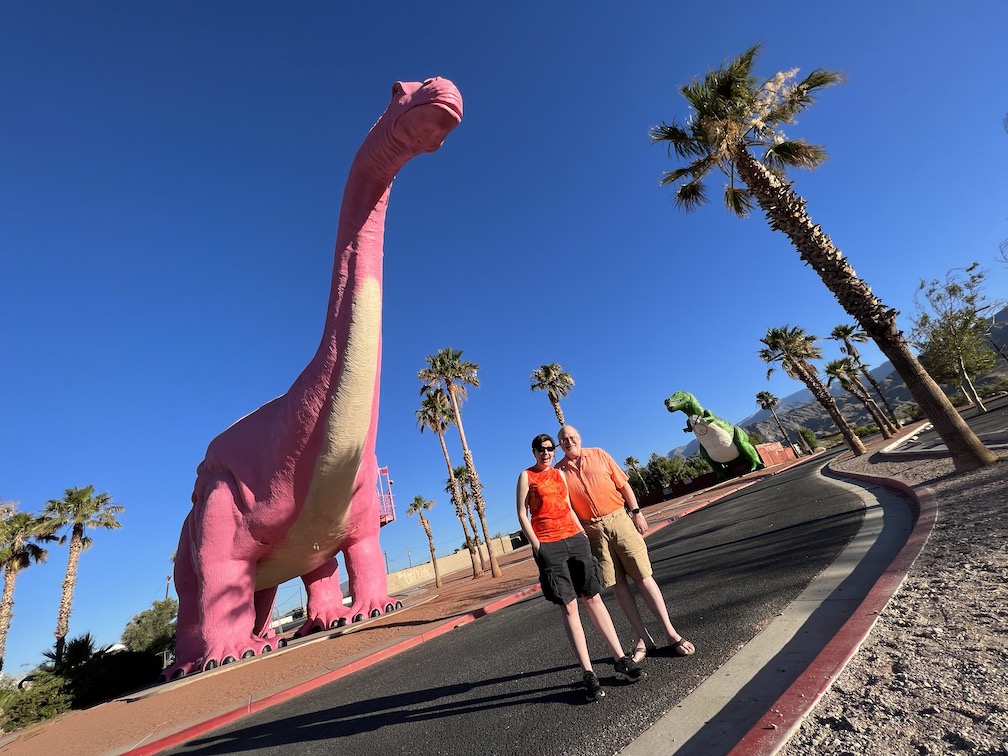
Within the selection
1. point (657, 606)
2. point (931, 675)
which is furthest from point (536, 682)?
point (931, 675)

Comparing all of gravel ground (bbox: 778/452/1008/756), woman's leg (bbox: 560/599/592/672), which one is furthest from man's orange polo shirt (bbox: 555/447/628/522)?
gravel ground (bbox: 778/452/1008/756)

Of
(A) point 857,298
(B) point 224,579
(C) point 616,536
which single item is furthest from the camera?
(A) point 857,298

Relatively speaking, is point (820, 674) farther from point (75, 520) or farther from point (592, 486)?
point (75, 520)

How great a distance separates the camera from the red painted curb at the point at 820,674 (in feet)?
5.62

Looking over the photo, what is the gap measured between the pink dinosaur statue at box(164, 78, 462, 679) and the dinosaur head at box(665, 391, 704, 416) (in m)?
15.7

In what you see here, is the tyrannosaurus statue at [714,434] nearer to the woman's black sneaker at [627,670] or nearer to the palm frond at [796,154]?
the palm frond at [796,154]

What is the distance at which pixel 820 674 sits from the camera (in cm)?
210

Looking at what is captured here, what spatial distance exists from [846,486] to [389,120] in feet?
35.6

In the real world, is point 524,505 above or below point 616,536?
above

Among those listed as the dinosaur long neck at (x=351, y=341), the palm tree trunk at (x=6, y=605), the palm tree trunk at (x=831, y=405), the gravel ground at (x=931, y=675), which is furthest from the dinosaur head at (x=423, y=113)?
the palm tree trunk at (x=6, y=605)

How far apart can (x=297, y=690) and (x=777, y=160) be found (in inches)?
494

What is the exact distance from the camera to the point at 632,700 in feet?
8.12

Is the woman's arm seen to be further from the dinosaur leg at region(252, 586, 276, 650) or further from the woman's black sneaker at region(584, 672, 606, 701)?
the dinosaur leg at region(252, 586, 276, 650)

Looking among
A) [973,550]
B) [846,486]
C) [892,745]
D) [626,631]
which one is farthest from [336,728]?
[846,486]
